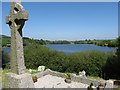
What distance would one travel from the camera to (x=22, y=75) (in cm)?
982

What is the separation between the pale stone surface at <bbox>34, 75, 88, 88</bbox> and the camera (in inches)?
587

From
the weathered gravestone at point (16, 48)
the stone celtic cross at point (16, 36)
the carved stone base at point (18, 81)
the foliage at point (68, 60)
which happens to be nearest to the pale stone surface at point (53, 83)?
the carved stone base at point (18, 81)

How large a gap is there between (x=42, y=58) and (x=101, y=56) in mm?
6991

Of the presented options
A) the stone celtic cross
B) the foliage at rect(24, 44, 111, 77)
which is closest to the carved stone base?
the stone celtic cross

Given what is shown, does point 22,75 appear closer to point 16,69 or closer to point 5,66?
point 16,69

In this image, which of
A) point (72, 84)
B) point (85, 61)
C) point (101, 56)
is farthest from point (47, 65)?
point (72, 84)

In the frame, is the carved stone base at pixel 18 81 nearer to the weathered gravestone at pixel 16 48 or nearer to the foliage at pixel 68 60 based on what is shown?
the weathered gravestone at pixel 16 48

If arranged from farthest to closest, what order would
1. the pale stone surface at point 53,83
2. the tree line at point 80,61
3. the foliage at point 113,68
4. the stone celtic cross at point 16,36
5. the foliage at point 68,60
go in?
1. the foliage at point 68,60
2. the tree line at point 80,61
3. the foliage at point 113,68
4. the pale stone surface at point 53,83
5. the stone celtic cross at point 16,36

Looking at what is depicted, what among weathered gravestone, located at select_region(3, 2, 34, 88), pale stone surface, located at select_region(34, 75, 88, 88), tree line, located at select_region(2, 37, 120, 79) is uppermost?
weathered gravestone, located at select_region(3, 2, 34, 88)

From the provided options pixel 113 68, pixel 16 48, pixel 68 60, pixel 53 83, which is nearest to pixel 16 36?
pixel 16 48

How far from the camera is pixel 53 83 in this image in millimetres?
15727

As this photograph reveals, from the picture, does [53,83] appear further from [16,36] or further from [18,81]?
[16,36]

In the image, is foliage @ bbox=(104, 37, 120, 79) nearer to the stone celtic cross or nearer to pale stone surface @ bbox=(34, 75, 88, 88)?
pale stone surface @ bbox=(34, 75, 88, 88)

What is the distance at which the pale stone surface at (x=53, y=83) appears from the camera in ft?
48.9
